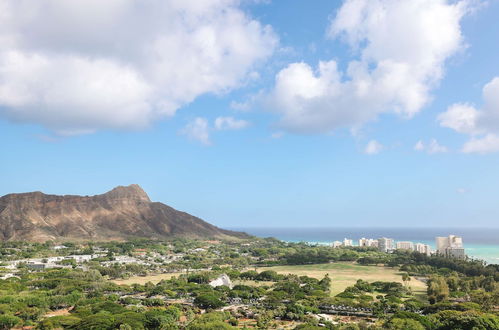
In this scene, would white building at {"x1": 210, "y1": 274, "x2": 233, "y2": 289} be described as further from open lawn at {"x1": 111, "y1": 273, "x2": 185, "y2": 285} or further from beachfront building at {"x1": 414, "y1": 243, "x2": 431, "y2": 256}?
beachfront building at {"x1": 414, "y1": 243, "x2": 431, "y2": 256}

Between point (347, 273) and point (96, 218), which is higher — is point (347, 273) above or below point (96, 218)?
below

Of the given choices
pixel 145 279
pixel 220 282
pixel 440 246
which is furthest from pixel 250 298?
pixel 440 246

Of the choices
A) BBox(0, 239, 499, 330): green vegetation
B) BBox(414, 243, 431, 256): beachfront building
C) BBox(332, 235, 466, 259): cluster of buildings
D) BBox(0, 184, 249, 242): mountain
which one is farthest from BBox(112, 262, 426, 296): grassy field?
BBox(0, 184, 249, 242): mountain

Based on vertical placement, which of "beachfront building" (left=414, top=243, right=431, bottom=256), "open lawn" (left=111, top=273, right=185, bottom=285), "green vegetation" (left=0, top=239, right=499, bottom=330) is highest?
"beachfront building" (left=414, top=243, right=431, bottom=256)

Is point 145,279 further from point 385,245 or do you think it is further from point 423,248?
point 385,245

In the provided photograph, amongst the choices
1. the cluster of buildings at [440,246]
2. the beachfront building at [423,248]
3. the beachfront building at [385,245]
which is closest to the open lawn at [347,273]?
the cluster of buildings at [440,246]

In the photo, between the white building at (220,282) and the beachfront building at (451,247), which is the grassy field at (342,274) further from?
the beachfront building at (451,247)
